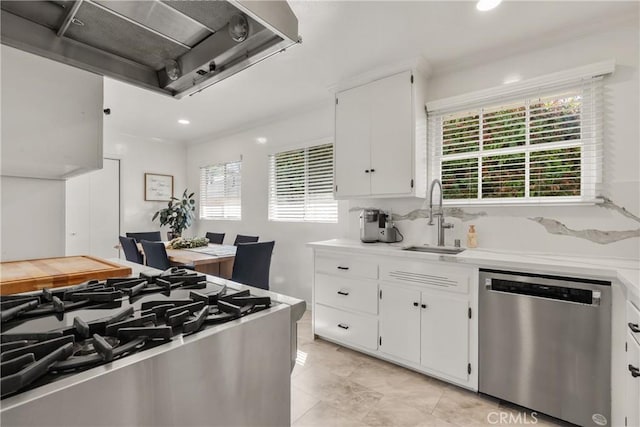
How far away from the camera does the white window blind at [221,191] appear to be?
191 inches

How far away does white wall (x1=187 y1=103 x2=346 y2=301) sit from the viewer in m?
3.72

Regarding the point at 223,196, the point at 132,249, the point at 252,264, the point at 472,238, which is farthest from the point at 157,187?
the point at 472,238

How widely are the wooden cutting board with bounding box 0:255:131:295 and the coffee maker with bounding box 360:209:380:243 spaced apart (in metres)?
2.03

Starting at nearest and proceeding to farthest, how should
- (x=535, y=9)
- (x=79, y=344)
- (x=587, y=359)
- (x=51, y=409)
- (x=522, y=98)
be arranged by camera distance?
(x=51, y=409)
(x=79, y=344)
(x=587, y=359)
(x=535, y=9)
(x=522, y=98)

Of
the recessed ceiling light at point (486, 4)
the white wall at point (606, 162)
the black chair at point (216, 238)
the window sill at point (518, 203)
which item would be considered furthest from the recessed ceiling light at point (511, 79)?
the black chair at point (216, 238)

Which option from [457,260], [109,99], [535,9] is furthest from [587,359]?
[109,99]

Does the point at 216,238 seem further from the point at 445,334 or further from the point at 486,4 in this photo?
the point at 486,4

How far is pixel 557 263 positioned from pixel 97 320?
2.20 meters

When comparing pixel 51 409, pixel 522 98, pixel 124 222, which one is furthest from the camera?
pixel 124 222

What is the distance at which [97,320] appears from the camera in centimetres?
76

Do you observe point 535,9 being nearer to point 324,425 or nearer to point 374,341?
point 374,341

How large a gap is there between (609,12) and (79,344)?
315cm

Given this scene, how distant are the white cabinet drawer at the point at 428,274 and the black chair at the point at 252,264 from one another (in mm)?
1188

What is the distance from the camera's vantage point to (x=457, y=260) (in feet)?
6.80
